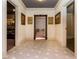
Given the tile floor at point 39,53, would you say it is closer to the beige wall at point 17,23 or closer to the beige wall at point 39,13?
the beige wall at point 17,23

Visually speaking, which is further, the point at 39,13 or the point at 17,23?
the point at 39,13

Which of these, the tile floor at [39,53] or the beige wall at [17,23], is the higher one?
the beige wall at [17,23]

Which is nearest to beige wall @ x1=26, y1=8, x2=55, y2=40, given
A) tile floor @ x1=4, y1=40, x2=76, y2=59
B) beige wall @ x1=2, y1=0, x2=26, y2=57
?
beige wall @ x1=2, y1=0, x2=26, y2=57

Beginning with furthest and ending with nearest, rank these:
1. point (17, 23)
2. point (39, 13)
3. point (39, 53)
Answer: point (39, 13) → point (17, 23) → point (39, 53)

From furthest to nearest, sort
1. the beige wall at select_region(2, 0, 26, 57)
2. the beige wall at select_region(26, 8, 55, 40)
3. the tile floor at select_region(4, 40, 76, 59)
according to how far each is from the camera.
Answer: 1. the beige wall at select_region(26, 8, 55, 40)
2. the tile floor at select_region(4, 40, 76, 59)
3. the beige wall at select_region(2, 0, 26, 57)

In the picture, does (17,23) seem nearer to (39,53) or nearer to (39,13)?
(39,53)

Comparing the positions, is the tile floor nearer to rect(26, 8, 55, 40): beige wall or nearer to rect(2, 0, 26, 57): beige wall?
rect(2, 0, 26, 57): beige wall

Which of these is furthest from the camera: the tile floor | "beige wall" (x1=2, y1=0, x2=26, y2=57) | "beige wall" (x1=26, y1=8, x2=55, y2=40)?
"beige wall" (x1=26, y1=8, x2=55, y2=40)

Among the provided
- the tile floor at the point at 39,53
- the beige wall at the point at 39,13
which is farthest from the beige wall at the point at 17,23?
the beige wall at the point at 39,13

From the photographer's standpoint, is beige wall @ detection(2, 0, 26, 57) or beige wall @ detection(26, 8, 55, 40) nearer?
beige wall @ detection(2, 0, 26, 57)

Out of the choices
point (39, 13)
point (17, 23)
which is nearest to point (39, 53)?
point (17, 23)

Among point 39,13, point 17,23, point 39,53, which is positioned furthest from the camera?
point 39,13

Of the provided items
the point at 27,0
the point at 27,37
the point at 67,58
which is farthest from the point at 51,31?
the point at 67,58

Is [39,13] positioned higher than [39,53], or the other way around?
[39,13]
